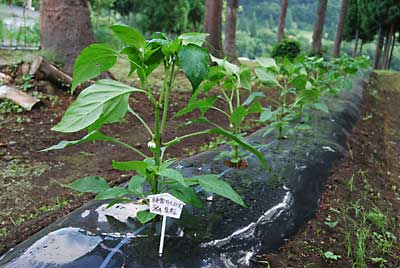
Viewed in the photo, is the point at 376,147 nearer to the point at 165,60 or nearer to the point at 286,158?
the point at 286,158

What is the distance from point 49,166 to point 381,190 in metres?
2.10

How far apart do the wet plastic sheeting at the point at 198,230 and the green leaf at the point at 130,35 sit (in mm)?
571

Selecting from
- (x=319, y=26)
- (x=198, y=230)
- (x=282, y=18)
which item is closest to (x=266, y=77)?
(x=198, y=230)

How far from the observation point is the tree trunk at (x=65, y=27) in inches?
166

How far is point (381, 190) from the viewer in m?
2.55

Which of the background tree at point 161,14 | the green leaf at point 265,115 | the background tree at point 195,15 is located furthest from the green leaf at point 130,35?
the background tree at point 195,15

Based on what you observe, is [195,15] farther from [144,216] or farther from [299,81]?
[144,216]

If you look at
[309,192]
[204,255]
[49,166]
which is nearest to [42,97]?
[49,166]

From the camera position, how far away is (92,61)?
3.73ft

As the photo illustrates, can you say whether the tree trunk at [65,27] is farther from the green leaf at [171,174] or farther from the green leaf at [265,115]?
the green leaf at [171,174]

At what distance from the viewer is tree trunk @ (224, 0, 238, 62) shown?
7570 mm

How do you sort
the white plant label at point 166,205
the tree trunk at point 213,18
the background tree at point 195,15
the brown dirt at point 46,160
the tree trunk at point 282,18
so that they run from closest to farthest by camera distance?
the white plant label at point 166,205 < the brown dirt at point 46,160 < the tree trunk at point 213,18 < the tree trunk at point 282,18 < the background tree at point 195,15

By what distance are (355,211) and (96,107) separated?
1470 mm

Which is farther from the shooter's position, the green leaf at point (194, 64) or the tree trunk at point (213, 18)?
the tree trunk at point (213, 18)
